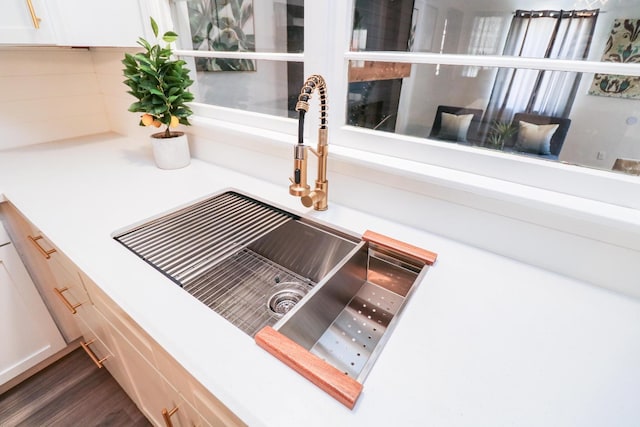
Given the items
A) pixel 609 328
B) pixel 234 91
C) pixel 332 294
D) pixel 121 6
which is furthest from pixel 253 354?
pixel 121 6

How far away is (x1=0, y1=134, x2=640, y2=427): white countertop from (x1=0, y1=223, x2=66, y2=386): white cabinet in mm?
385

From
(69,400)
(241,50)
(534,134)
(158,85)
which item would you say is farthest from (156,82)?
(534,134)

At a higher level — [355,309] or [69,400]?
[355,309]

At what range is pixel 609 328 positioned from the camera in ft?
1.87

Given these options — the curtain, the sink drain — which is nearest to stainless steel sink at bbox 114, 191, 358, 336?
the sink drain

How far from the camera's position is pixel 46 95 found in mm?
1520

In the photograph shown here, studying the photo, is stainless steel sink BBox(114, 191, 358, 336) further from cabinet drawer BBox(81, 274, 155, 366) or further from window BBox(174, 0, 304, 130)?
window BBox(174, 0, 304, 130)

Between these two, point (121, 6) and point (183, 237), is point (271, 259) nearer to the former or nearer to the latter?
point (183, 237)

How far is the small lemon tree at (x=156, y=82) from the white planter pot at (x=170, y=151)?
94mm

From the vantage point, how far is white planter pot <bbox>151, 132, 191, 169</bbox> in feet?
3.94

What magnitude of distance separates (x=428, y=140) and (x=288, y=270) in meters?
0.58

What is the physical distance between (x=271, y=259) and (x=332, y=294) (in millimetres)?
343

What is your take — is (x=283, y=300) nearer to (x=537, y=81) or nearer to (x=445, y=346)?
(x=445, y=346)

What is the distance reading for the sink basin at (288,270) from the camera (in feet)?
2.23
